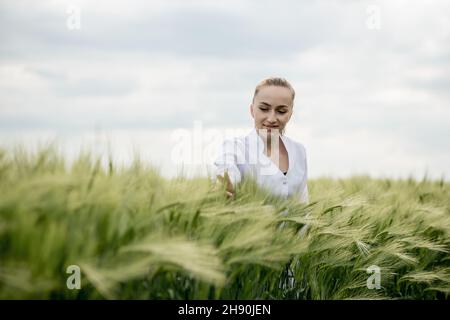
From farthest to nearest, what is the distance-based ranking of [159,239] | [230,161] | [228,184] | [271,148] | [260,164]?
[271,148], [260,164], [230,161], [228,184], [159,239]

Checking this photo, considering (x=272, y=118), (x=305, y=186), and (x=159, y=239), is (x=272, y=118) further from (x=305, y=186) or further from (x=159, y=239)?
(x=159, y=239)

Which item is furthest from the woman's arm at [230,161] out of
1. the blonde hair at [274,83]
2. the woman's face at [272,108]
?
the blonde hair at [274,83]

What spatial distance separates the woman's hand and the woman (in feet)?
0.86

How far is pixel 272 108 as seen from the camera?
2.56 m

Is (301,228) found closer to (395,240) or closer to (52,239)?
(395,240)

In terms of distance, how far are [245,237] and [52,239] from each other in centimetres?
58

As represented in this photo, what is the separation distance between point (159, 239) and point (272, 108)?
4.57 ft

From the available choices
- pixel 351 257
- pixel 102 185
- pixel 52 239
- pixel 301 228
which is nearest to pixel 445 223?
pixel 351 257

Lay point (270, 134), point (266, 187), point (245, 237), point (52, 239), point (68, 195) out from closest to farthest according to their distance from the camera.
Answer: point (52, 239)
point (68, 195)
point (245, 237)
point (266, 187)
point (270, 134)

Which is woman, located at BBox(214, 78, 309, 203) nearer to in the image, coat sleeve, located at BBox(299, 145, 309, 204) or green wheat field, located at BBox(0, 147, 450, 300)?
coat sleeve, located at BBox(299, 145, 309, 204)

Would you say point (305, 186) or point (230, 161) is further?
point (305, 186)

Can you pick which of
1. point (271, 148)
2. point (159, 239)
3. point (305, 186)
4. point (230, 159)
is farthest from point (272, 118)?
point (159, 239)

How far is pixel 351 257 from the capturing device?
2.15 metres
